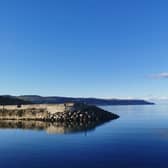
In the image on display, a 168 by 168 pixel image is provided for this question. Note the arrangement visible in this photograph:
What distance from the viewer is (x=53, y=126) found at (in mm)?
90750

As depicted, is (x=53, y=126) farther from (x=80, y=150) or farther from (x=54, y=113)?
(x=80, y=150)

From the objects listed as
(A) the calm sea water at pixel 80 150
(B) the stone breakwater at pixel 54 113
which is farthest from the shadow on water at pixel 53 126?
(A) the calm sea water at pixel 80 150

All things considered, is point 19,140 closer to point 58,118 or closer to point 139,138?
point 139,138

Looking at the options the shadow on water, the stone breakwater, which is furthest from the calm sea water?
the stone breakwater

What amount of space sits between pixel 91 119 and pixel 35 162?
203 ft

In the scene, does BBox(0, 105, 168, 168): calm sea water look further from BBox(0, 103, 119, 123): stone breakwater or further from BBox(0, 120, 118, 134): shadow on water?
BBox(0, 103, 119, 123): stone breakwater

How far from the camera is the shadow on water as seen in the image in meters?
81.5

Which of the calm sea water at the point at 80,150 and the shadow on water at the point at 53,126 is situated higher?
the shadow on water at the point at 53,126

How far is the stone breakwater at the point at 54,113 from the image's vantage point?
102 m

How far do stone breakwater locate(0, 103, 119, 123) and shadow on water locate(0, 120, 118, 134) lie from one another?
318cm

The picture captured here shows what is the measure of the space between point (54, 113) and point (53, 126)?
520 inches

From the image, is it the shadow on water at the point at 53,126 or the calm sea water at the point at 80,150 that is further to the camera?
the shadow on water at the point at 53,126

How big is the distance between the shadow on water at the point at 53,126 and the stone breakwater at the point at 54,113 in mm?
3182

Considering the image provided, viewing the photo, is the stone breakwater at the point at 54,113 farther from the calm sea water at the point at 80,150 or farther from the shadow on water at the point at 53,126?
the calm sea water at the point at 80,150
